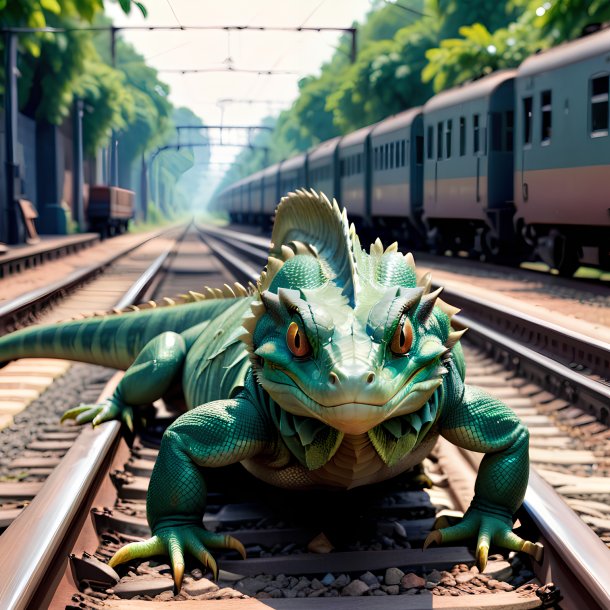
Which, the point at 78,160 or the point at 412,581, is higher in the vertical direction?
the point at 78,160

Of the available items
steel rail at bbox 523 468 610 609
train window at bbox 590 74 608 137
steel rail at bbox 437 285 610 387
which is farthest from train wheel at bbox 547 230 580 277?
steel rail at bbox 523 468 610 609

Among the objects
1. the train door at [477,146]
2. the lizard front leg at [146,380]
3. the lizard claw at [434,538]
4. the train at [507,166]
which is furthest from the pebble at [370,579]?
the train door at [477,146]

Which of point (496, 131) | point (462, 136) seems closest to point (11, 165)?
point (462, 136)

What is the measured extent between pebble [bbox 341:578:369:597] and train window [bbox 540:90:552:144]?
43.2 ft

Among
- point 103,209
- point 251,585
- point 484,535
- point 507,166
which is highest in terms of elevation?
point 507,166

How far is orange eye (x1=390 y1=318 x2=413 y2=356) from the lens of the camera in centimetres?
293

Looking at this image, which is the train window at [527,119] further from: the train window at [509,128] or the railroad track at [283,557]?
the railroad track at [283,557]

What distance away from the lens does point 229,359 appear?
4.12 metres

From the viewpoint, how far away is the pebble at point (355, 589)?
3104 mm

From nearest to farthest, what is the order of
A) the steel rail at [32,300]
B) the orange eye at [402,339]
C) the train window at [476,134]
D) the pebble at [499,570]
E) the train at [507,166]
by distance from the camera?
the orange eye at [402,339] → the pebble at [499,570] → the steel rail at [32,300] → the train at [507,166] → the train window at [476,134]

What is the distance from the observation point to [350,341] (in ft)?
9.43

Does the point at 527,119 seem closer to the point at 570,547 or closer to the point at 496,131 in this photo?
the point at 496,131

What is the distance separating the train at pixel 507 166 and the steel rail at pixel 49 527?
10.4 meters

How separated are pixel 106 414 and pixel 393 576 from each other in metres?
2.27
